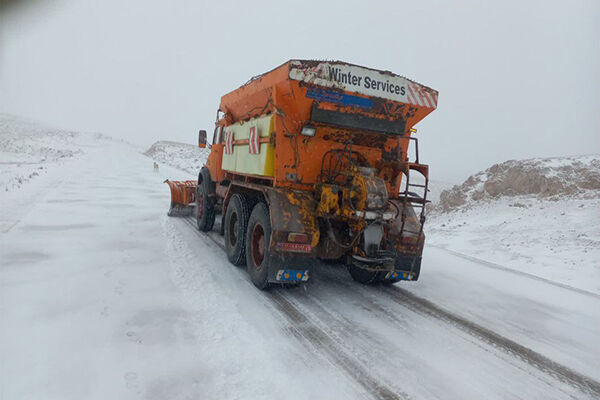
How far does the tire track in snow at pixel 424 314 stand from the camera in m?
2.90

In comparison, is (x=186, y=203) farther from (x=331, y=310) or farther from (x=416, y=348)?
(x=416, y=348)

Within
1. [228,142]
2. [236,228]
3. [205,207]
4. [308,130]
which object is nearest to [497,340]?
[308,130]

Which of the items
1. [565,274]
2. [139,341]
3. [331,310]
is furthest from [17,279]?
[565,274]

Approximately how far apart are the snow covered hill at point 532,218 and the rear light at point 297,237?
192 inches

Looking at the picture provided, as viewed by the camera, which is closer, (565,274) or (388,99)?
(388,99)

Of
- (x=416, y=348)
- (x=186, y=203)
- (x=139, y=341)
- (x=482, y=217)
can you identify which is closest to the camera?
(x=139, y=341)

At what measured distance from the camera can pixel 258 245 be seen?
502cm

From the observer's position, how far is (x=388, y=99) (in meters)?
4.64

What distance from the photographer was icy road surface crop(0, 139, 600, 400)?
265 cm

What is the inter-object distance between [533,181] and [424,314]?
386 inches

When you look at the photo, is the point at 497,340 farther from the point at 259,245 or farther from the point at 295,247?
the point at 259,245

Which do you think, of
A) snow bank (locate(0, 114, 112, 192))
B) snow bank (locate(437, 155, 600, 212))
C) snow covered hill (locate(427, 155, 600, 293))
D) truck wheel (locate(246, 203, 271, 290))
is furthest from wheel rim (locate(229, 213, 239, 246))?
snow bank (locate(437, 155, 600, 212))

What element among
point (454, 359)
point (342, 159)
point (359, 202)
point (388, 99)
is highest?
point (388, 99)

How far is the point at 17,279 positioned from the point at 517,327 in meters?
6.01
